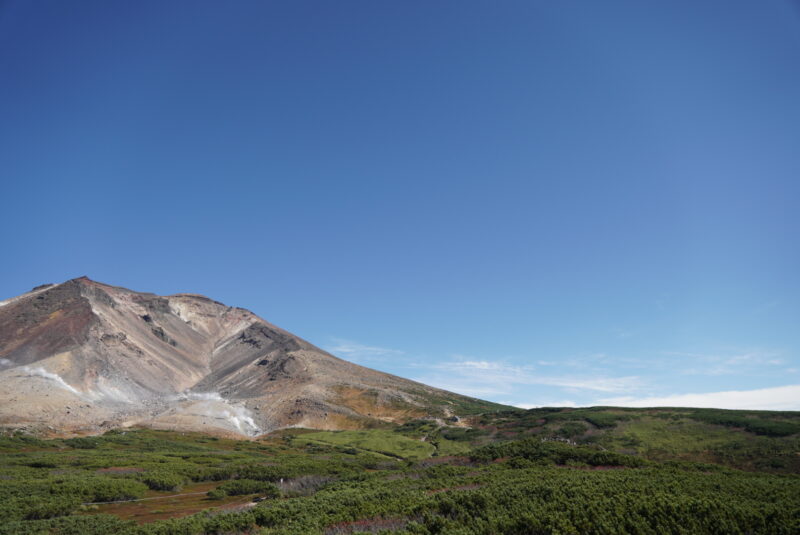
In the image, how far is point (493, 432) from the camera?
69688mm

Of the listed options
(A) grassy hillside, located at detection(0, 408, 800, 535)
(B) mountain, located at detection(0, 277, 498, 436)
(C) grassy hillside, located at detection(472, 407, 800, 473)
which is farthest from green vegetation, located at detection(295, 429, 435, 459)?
(B) mountain, located at detection(0, 277, 498, 436)

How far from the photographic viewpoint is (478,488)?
798 inches

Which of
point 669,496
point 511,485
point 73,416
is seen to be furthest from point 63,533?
point 73,416

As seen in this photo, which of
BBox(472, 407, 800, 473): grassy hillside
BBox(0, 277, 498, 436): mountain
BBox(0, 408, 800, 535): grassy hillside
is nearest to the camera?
BBox(0, 408, 800, 535): grassy hillside

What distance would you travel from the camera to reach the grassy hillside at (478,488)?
561 inches

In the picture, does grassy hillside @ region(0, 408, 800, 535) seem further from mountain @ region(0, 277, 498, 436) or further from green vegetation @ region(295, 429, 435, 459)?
mountain @ region(0, 277, 498, 436)

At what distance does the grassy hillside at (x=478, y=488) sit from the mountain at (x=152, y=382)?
4073 centimetres

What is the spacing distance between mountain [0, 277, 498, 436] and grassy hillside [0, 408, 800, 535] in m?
40.7

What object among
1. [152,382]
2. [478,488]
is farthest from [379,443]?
[152,382]

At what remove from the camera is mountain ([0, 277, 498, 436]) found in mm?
97438

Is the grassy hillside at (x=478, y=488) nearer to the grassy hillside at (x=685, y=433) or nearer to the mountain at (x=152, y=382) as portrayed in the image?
the grassy hillside at (x=685, y=433)

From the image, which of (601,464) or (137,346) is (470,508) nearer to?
(601,464)

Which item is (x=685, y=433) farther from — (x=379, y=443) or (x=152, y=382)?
(x=152, y=382)

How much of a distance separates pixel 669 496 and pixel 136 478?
37.7m
